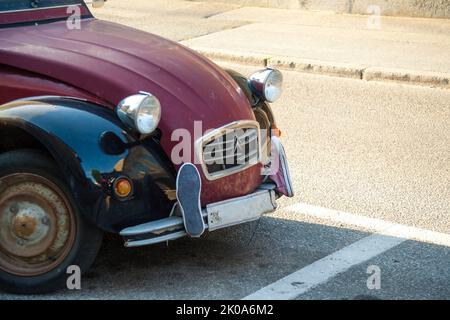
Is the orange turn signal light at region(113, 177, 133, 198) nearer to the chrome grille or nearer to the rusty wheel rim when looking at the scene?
the rusty wheel rim

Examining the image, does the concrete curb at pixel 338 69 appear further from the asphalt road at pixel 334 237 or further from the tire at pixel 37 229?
the tire at pixel 37 229

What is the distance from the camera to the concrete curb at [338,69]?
9930 mm

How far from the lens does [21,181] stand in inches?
196

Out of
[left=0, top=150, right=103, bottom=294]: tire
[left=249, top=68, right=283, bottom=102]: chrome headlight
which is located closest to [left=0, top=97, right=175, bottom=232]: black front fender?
[left=0, top=150, right=103, bottom=294]: tire

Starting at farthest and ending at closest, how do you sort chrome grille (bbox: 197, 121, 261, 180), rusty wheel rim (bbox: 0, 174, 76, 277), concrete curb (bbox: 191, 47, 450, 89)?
concrete curb (bbox: 191, 47, 450, 89), chrome grille (bbox: 197, 121, 261, 180), rusty wheel rim (bbox: 0, 174, 76, 277)

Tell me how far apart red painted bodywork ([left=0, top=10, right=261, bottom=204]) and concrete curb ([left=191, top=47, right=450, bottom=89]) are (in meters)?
4.64

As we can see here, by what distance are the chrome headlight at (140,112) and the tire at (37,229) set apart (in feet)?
1.53

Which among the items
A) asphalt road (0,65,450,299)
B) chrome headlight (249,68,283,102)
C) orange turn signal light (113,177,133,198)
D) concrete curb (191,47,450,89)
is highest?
chrome headlight (249,68,283,102)

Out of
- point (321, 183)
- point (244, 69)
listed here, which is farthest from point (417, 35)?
point (321, 183)

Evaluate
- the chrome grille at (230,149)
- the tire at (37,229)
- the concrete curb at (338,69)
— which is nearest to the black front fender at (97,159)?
the tire at (37,229)

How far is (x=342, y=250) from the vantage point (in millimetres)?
5688

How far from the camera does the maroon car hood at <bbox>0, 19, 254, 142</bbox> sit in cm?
518
